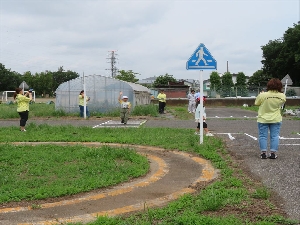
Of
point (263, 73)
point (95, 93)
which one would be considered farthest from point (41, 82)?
point (95, 93)

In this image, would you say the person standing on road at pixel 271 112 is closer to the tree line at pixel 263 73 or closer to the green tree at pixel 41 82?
the tree line at pixel 263 73

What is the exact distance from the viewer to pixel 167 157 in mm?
8195

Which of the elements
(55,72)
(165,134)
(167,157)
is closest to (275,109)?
(167,157)

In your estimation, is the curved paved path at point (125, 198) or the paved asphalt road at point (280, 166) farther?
the paved asphalt road at point (280, 166)

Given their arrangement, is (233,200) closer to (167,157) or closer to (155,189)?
(155,189)

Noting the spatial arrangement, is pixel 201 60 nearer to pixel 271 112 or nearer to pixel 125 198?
pixel 271 112

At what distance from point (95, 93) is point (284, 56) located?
120 ft

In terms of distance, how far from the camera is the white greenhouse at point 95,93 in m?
24.3

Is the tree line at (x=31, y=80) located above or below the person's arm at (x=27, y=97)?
above

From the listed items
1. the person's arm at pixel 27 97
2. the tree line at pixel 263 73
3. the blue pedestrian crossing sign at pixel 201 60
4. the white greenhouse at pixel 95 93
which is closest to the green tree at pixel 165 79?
the tree line at pixel 263 73

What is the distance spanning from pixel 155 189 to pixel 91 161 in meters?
2.21

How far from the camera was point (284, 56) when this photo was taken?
5294cm

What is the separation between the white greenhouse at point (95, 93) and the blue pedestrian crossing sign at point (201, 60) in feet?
49.4

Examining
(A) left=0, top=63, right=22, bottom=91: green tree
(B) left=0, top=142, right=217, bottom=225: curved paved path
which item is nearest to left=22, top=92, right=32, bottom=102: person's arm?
(B) left=0, top=142, right=217, bottom=225: curved paved path
